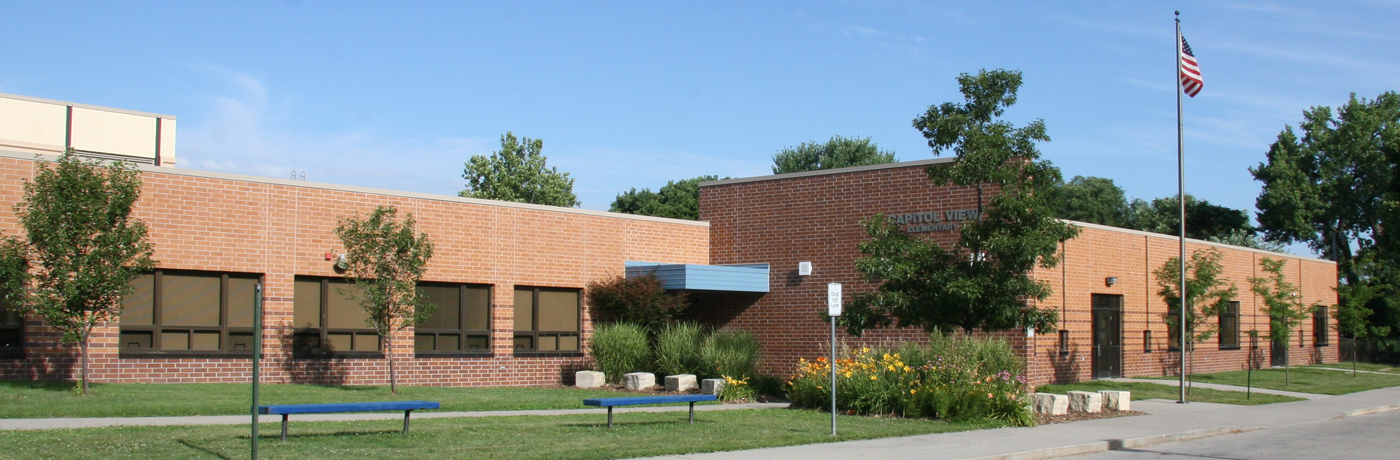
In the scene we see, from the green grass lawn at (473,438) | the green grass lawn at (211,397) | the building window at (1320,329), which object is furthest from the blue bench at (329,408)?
the building window at (1320,329)

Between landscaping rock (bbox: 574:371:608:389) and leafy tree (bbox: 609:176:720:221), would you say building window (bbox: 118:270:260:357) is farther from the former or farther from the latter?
leafy tree (bbox: 609:176:720:221)

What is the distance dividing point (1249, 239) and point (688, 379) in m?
48.1

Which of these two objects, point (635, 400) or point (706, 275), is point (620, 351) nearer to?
point (706, 275)

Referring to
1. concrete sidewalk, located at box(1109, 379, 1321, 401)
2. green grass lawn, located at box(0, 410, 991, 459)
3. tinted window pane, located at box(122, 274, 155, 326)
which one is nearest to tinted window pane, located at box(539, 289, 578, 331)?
tinted window pane, located at box(122, 274, 155, 326)

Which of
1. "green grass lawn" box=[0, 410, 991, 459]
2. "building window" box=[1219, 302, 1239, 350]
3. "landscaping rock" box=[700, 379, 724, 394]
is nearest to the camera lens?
"green grass lawn" box=[0, 410, 991, 459]

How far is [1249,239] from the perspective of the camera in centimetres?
6131

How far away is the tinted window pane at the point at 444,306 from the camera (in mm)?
24188

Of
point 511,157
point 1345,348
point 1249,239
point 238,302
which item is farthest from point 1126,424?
point 1249,239

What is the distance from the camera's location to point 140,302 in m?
20.5

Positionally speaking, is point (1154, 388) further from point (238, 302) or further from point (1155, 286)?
point (238, 302)

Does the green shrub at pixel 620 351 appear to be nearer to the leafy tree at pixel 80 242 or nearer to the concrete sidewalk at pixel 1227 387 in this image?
the leafy tree at pixel 80 242

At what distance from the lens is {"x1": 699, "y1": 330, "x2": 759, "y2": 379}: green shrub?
76.3 feet

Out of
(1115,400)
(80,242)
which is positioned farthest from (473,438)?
(1115,400)

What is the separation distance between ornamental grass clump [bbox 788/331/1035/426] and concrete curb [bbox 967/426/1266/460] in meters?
1.98
